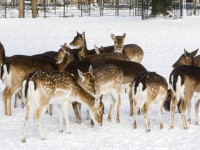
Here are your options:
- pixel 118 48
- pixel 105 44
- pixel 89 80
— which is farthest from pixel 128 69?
pixel 105 44

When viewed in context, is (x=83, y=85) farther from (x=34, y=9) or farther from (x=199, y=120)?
(x=34, y=9)

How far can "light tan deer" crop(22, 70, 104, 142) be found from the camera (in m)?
7.86

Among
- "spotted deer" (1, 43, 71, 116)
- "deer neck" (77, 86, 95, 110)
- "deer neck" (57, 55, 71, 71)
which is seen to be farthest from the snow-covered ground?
"deer neck" (57, 55, 71, 71)

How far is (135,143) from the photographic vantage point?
7969 mm

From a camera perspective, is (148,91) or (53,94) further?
(148,91)

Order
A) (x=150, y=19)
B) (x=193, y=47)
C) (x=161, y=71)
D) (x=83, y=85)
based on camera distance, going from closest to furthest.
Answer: (x=83, y=85)
(x=161, y=71)
(x=193, y=47)
(x=150, y=19)

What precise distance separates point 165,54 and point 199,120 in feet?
36.2

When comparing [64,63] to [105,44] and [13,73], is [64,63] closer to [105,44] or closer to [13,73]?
[13,73]

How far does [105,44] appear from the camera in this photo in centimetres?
2294

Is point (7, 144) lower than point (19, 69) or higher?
lower

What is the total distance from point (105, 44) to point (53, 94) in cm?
1503

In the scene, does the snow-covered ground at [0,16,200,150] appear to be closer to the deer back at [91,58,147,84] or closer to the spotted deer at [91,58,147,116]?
the spotted deer at [91,58,147,116]

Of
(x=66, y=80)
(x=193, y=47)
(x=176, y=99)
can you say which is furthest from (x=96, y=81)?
(x=193, y=47)

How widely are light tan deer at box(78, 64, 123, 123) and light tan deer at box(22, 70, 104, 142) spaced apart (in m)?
0.38
